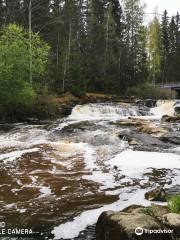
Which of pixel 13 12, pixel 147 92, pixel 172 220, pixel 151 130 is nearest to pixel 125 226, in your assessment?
pixel 172 220

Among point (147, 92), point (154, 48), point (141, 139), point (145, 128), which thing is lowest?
point (141, 139)

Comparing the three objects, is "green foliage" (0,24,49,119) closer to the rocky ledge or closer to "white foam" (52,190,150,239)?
"white foam" (52,190,150,239)

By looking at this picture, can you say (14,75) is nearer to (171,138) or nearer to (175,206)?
(171,138)

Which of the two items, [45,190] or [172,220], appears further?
[45,190]

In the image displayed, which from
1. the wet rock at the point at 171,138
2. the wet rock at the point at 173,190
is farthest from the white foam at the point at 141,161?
the wet rock at the point at 171,138

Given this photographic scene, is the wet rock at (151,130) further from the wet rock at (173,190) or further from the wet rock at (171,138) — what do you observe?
the wet rock at (173,190)

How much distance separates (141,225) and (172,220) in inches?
22.1

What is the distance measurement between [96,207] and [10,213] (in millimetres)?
1990

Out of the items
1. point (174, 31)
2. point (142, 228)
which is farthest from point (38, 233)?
point (174, 31)

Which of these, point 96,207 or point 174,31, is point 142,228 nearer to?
point 96,207

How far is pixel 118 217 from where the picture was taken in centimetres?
656

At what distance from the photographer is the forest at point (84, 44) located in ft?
98.3

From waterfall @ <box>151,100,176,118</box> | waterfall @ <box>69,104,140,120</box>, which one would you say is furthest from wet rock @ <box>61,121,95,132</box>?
waterfall @ <box>151,100,176,118</box>

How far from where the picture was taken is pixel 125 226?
614 cm
